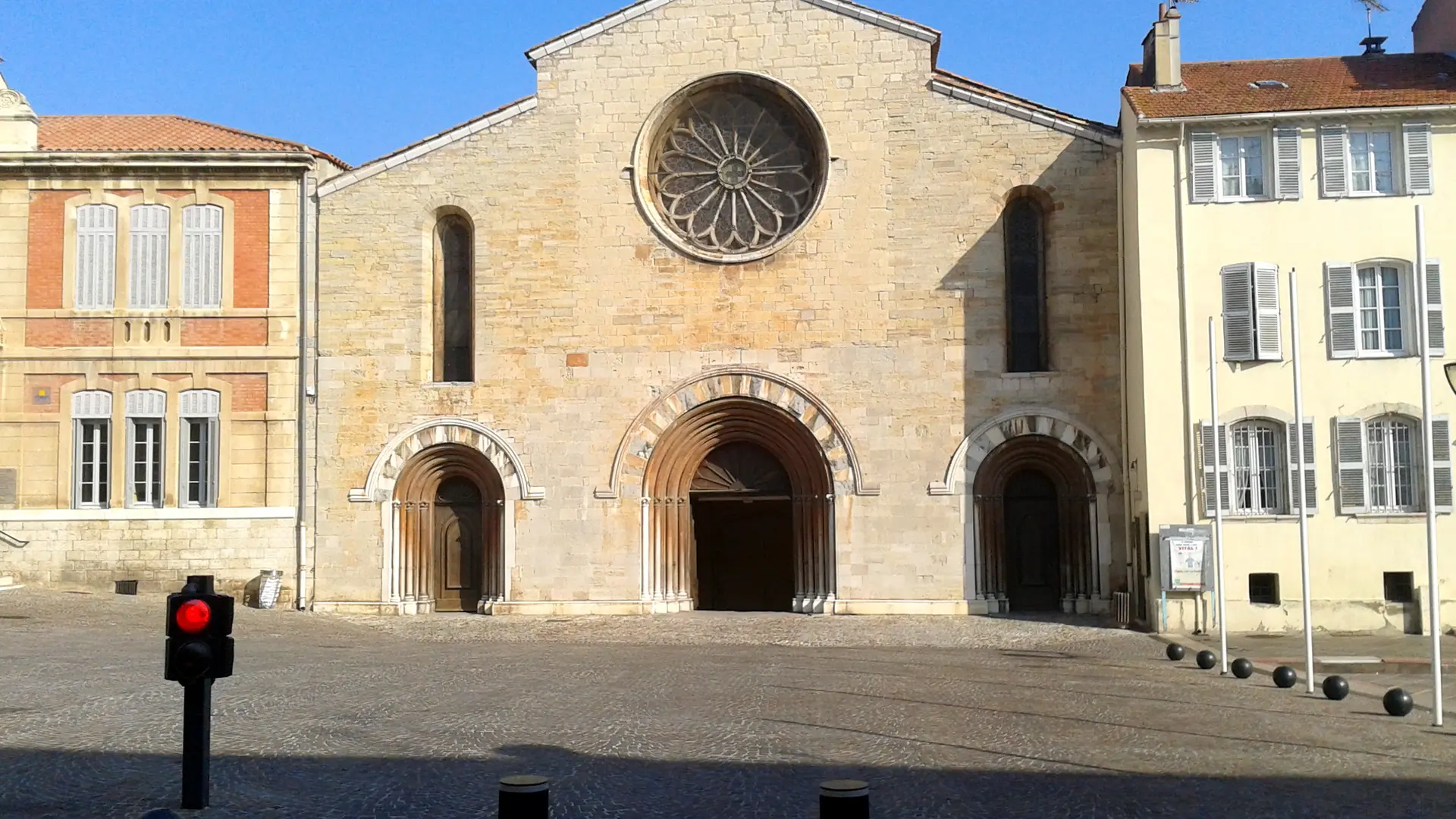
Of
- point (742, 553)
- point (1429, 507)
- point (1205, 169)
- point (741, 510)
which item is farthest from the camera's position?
point (742, 553)

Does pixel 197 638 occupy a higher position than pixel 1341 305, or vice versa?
pixel 1341 305

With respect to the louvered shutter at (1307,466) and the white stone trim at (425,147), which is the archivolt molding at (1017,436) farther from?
the white stone trim at (425,147)

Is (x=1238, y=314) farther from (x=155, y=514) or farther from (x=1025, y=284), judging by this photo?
(x=155, y=514)

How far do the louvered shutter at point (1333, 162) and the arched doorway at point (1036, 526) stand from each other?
5670mm

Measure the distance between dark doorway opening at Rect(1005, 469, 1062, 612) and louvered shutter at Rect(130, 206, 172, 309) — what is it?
15126mm

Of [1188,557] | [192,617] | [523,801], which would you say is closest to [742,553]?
[1188,557]

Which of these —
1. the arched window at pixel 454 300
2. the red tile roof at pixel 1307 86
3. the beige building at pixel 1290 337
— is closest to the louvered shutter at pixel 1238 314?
the beige building at pixel 1290 337

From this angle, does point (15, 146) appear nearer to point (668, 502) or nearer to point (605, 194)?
point (605, 194)

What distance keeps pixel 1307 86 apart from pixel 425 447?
15759 millimetres

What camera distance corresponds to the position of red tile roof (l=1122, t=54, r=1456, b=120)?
891 inches

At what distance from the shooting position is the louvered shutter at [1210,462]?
2234 centimetres

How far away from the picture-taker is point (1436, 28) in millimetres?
27641

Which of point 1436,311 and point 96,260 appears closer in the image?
point 1436,311

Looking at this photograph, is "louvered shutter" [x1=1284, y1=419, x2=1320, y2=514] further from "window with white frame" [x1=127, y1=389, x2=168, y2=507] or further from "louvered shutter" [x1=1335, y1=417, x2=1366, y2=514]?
"window with white frame" [x1=127, y1=389, x2=168, y2=507]
